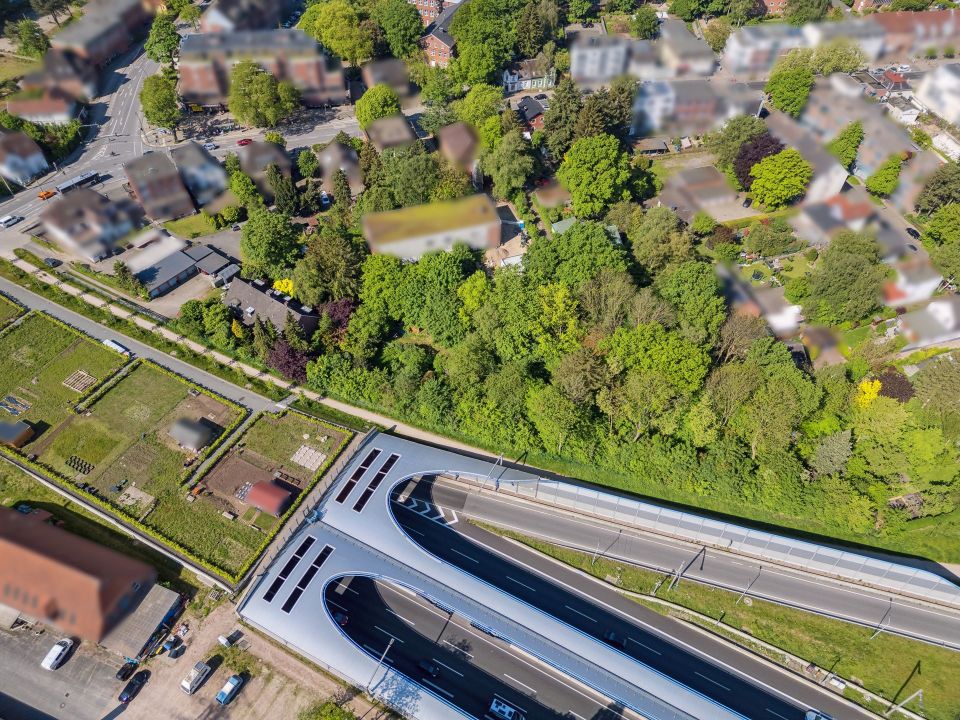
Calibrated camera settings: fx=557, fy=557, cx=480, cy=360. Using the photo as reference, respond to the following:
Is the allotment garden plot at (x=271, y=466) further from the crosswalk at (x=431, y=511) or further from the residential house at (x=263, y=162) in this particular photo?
the residential house at (x=263, y=162)

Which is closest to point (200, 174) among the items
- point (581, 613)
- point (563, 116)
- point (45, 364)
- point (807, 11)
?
point (45, 364)

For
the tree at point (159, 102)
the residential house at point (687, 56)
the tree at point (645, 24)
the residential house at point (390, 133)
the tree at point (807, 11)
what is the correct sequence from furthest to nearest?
the tree at point (645, 24)
the tree at point (807, 11)
the residential house at point (687, 56)
the tree at point (159, 102)
the residential house at point (390, 133)

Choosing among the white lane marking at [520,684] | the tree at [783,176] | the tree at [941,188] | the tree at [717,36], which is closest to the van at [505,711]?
the white lane marking at [520,684]

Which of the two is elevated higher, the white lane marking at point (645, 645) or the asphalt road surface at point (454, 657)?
the asphalt road surface at point (454, 657)

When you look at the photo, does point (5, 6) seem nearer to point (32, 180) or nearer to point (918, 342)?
point (32, 180)

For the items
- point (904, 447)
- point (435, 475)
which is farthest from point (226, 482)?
point (904, 447)

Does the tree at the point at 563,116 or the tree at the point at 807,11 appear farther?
the tree at the point at 807,11

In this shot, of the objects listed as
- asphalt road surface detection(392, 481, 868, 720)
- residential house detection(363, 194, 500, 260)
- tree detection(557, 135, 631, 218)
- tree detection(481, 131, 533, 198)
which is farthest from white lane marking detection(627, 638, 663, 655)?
tree detection(481, 131, 533, 198)
